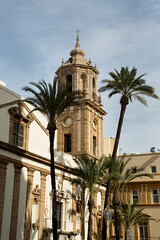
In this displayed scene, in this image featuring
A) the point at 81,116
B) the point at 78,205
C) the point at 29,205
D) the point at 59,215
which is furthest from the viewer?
the point at 81,116

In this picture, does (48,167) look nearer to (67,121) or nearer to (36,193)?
(36,193)

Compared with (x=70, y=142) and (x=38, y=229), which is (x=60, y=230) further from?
(x=70, y=142)

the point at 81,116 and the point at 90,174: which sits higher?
the point at 81,116

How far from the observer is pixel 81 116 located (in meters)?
38.8

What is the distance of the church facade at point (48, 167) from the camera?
24.9 m

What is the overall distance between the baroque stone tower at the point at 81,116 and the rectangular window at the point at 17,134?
11476 mm

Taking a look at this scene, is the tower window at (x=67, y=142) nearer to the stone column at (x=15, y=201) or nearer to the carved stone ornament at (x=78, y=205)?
the carved stone ornament at (x=78, y=205)

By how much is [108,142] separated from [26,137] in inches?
1439

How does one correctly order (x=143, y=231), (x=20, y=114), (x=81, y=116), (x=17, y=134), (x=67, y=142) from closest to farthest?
(x=17, y=134)
(x=20, y=114)
(x=81, y=116)
(x=67, y=142)
(x=143, y=231)

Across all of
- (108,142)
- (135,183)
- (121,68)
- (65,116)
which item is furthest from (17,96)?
(108,142)

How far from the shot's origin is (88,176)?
1218 inches

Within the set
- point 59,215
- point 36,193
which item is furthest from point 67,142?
point 36,193

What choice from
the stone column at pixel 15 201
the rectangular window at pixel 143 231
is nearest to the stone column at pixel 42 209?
the stone column at pixel 15 201

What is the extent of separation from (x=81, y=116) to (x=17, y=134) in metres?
13.3
